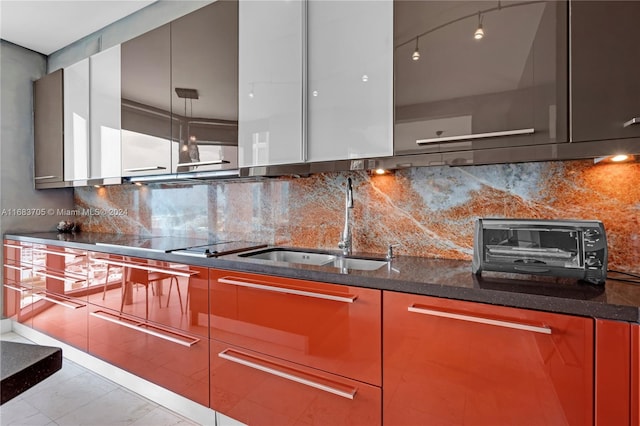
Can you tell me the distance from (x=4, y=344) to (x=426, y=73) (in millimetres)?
1591

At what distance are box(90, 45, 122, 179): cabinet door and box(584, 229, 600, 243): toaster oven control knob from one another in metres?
2.80

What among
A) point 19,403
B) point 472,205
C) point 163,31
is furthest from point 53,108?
point 472,205

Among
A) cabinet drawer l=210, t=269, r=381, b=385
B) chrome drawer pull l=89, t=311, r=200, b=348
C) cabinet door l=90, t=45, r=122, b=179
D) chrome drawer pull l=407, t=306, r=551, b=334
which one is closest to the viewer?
chrome drawer pull l=407, t=306, r=551, b=334

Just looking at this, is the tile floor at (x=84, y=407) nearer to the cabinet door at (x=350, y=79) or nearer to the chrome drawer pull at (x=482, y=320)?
the chrome drawer pull at (x=482, y=320)

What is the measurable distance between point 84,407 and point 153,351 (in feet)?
1.99

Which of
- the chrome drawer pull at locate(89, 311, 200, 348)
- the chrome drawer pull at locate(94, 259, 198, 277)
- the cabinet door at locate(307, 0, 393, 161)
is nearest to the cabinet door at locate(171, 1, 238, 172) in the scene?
the cabinet door at locate(307, 0, 393, 161)

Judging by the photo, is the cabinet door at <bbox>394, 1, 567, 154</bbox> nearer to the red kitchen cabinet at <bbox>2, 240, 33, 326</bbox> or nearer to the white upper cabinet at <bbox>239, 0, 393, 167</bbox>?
the white upper cabinet at <bbox>239, 0, 393, 167</bbox>

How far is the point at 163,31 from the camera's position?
2203 mm

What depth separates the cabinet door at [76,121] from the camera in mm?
2711

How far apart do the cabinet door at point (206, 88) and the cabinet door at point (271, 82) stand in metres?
0.07

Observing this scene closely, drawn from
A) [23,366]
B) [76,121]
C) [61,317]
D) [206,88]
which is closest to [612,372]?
[23,366]

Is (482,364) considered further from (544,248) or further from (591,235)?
(591,235)

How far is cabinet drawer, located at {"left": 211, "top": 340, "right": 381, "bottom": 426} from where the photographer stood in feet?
4.27

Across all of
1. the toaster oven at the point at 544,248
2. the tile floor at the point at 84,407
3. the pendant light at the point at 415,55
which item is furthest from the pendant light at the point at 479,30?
the tile floor at the point at 84,407
